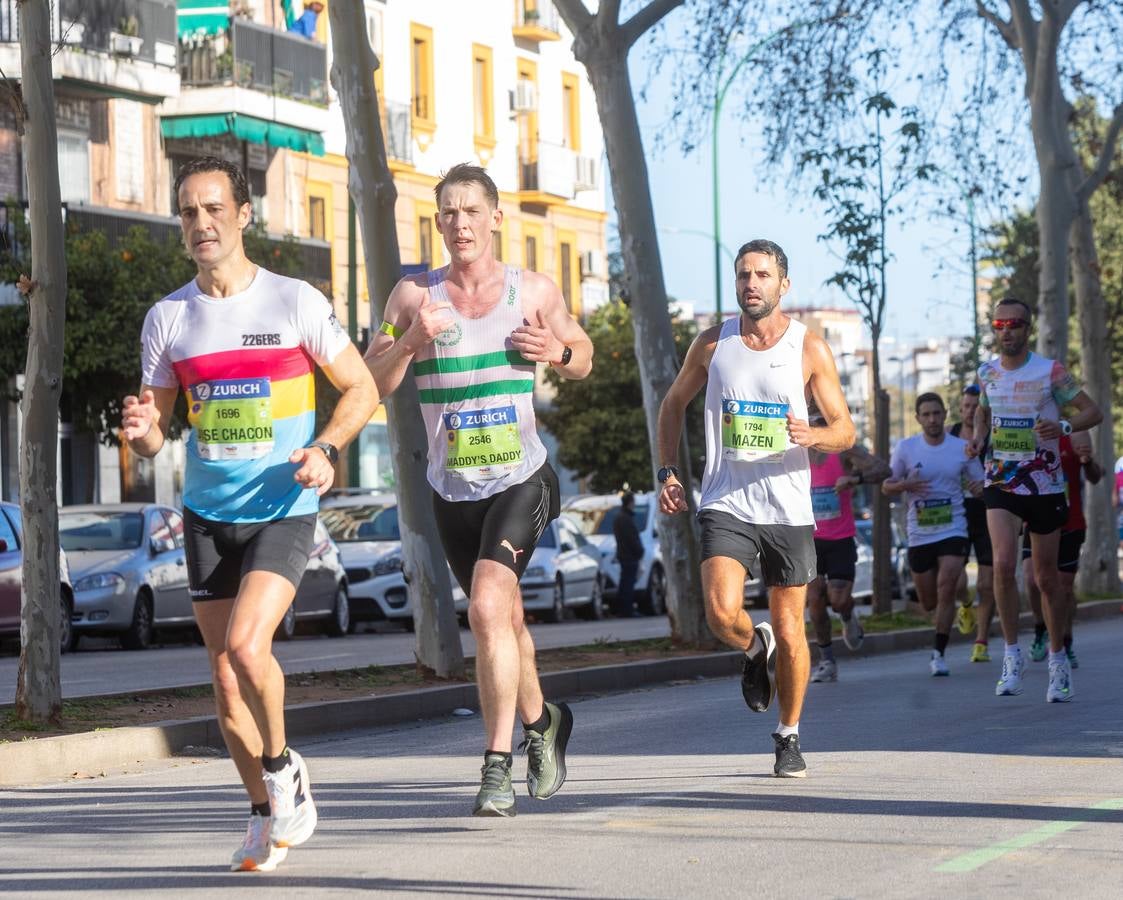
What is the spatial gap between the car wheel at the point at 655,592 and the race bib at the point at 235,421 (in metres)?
26.5

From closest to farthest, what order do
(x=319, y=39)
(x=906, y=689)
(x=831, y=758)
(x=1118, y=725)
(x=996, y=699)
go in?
(x=831, y=758), (x=1118, y=725), (x=996, y=699), (x=906, y=689), (x=319, y=39)

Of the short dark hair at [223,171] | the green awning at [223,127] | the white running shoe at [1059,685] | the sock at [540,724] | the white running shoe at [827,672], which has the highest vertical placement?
the green awning at [223,127]

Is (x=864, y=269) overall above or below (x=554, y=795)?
above

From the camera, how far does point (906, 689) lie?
15086 millimetres

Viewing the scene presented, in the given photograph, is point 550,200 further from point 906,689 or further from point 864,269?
point 906,689

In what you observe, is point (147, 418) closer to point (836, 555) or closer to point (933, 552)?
point (836, 555)

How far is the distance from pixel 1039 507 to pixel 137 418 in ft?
24.7

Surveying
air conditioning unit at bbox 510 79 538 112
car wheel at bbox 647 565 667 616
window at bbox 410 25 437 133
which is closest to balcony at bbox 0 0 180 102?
window at bbox 410 25 437 133

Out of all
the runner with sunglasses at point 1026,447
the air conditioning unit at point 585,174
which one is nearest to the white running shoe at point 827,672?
the runner with sunglasses at point 1026,447

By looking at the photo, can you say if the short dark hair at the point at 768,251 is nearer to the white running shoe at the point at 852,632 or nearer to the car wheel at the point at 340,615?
the white running shoe at the point at 852,632

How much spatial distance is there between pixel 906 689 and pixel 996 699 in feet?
4.61

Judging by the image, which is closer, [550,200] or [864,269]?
[864,269]

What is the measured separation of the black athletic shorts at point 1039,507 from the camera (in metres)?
13.6

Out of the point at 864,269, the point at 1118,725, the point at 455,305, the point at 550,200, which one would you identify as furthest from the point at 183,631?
the point at 550,200
